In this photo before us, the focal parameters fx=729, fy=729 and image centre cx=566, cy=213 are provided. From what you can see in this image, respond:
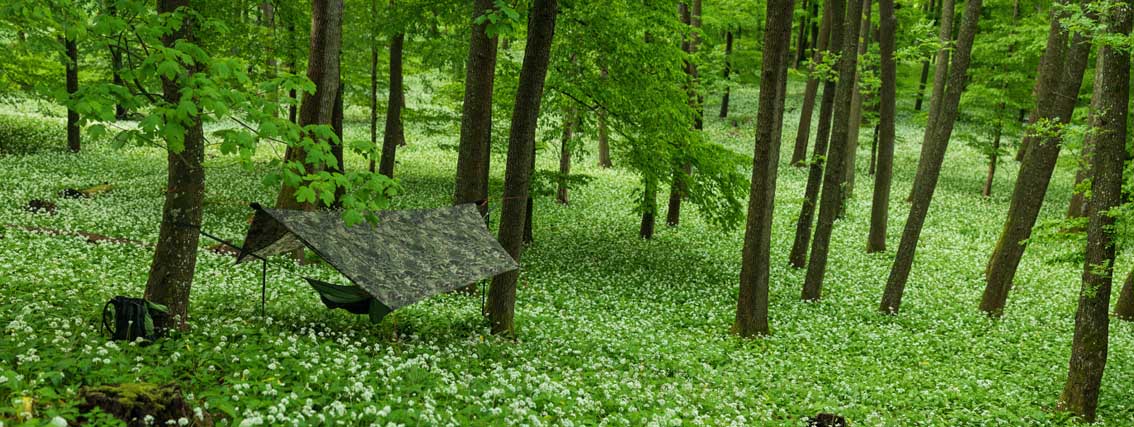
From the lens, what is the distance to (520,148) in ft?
32.2

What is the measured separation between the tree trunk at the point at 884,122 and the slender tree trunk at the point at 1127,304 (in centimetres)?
542

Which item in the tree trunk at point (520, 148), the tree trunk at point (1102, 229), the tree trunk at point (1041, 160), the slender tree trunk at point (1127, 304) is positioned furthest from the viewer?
the slender tree trunk at point (1127, 304)

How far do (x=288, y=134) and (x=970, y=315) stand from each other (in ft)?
46.0

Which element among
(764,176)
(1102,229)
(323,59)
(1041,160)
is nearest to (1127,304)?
(1041,160)

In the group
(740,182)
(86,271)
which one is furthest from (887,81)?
(86,271)

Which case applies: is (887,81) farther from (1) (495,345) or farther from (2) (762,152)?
(1) (495,345)

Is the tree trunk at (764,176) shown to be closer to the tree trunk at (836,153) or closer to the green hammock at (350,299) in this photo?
the tree trunk at (836,153)

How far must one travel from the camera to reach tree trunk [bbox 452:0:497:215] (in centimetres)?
1130

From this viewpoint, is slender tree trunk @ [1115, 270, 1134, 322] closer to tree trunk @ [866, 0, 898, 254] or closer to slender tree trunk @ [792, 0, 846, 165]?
tree trunk @ [866, 0, 898, 254]

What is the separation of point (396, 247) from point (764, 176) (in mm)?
6334

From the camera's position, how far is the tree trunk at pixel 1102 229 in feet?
29.5

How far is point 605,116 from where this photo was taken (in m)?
16.0

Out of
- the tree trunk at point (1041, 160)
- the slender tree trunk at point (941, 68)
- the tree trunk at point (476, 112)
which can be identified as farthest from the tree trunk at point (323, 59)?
the slender tree trunk at point (941, 68)

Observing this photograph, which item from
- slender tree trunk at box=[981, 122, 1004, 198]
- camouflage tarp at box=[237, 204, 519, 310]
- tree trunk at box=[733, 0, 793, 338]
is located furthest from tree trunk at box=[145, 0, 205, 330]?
slender tree trunk at box=[981, 122, 1004, 198]
